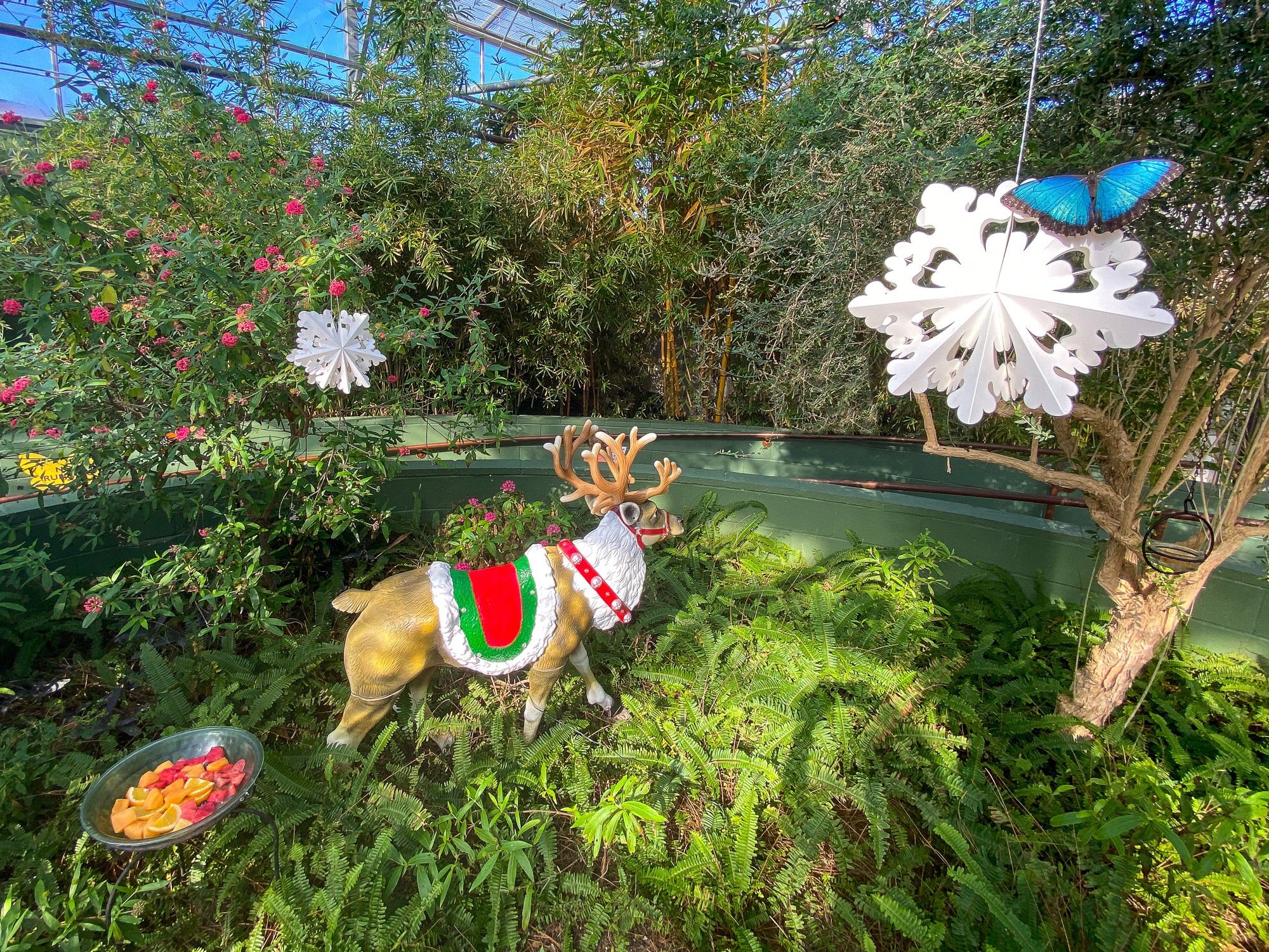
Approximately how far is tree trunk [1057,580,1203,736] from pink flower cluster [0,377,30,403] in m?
3.82

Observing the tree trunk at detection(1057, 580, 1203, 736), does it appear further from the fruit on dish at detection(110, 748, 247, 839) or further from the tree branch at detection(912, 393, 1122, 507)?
the fruit on dish at detection(110, 748, 247, 839)

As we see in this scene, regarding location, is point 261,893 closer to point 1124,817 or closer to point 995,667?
point 1124,817

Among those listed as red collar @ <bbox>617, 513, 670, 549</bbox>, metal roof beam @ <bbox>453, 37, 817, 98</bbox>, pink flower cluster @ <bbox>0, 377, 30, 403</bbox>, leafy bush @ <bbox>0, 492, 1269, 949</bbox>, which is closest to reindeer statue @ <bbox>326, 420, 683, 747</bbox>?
red collar @ <bbox>617, 513, 670, 549</bbox>

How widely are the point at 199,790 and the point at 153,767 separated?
27cm

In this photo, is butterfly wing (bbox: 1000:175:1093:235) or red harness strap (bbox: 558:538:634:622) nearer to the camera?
butterfly wing (bbox: 1000:175:1093:235)

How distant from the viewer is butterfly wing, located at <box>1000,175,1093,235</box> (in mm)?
1094

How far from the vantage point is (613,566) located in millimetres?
2062

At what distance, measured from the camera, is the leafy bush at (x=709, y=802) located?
5.46 feet

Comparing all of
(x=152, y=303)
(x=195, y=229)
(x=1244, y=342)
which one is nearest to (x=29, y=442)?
(x=152, y=303)

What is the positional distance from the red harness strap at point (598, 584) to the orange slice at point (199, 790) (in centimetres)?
116

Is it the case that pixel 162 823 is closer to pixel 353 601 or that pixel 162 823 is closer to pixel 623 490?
pixel 353 601

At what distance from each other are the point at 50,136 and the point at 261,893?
4677 mm

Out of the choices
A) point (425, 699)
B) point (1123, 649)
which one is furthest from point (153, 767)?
point (1123, 649)

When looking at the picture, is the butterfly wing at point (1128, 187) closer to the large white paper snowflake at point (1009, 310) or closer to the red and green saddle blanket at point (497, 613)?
the large white paper snowflake at point (1009, 310)
